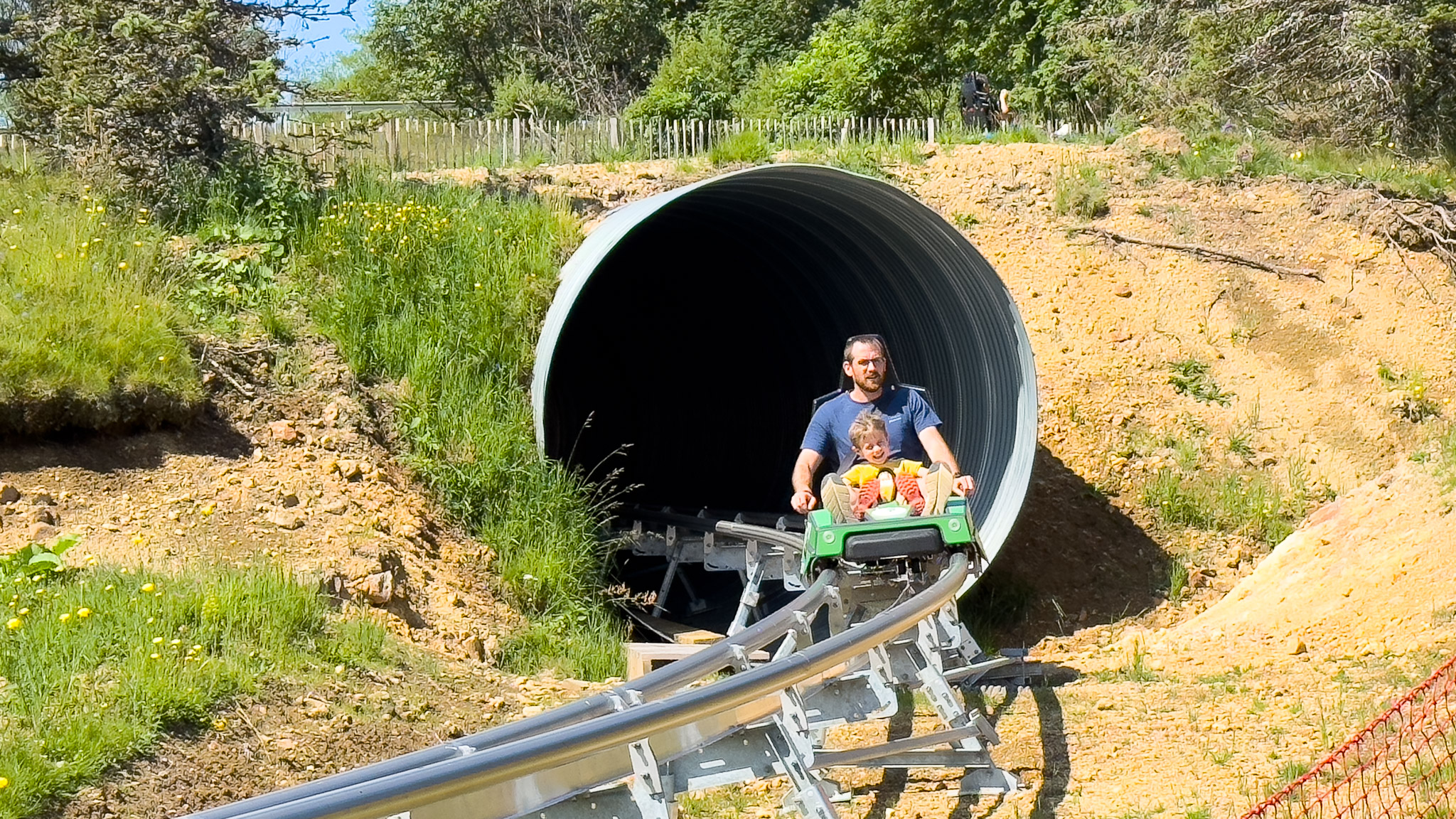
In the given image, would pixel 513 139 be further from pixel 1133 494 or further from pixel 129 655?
pixel 129 655

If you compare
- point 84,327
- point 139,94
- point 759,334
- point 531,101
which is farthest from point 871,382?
point 531,101

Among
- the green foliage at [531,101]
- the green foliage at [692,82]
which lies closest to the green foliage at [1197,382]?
→ the green foliage at [692,82]

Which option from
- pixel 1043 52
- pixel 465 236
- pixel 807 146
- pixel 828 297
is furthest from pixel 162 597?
pixel 1043 52

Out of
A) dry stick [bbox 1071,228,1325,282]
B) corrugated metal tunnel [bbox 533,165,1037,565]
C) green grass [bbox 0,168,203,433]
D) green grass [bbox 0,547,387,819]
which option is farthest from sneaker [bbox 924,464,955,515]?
dry stick [bbox 1071,228,1325,282]

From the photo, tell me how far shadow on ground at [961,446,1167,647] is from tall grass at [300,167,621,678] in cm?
265

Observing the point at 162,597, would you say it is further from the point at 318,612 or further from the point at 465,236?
the point at 465,236

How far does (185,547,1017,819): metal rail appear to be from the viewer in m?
3.23

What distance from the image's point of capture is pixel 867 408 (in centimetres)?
727

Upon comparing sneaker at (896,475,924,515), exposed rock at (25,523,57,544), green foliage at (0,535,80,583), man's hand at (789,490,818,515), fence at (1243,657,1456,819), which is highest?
sneaker at (896,475,924,515)

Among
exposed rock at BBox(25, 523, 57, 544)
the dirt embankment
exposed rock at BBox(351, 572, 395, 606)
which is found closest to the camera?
the dirt embankment

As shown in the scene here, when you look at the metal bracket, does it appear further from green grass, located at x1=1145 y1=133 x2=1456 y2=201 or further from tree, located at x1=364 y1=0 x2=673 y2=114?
tree, located at x1=364 y1=0 x2=673 y2=114

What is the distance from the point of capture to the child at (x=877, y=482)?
22.0ft

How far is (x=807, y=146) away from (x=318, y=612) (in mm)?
10026

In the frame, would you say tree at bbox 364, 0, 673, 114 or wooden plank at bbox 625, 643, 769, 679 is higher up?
tree at bbox 364, 0, 673, 114
